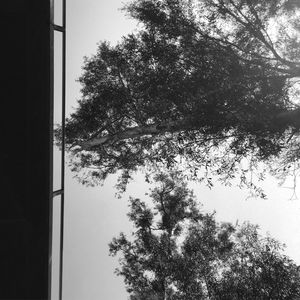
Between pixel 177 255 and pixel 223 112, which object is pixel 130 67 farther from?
pixel 177 255

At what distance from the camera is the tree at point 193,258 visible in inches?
412

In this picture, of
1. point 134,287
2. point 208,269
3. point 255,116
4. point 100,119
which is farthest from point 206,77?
point 134,287

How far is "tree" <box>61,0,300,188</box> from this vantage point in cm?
1031

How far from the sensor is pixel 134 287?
44.3 ft

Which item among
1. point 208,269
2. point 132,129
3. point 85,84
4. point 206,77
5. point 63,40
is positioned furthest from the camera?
point 85,84

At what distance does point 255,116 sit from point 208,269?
20.6ft

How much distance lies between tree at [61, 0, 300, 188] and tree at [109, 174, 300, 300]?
8.76 feet
